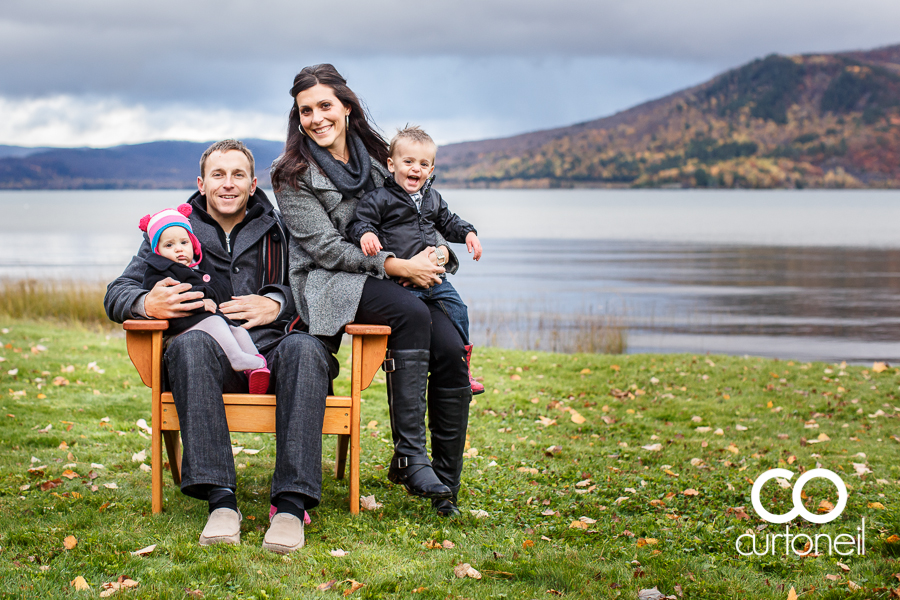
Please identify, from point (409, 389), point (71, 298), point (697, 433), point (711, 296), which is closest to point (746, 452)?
point (697, 433)

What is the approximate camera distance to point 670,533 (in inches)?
146

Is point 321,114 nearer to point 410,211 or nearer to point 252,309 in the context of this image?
point 410,211

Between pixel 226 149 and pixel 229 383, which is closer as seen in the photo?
pixel 229 383

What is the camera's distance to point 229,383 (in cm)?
362

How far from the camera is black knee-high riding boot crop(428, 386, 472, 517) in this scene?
3.89 meters

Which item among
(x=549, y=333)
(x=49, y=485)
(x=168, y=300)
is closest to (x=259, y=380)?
(x=168, y=300)

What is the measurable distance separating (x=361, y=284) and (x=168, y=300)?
0.89 m

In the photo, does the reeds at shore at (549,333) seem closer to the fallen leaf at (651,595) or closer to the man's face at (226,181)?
the man's face at (226,181)

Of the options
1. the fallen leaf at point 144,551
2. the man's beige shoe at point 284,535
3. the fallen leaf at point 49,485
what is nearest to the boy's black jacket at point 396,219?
the man's beige shoe at point 284,535

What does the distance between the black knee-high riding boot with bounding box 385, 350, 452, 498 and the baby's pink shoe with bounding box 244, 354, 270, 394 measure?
0.57 m

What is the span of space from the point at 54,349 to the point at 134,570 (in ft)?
21.6

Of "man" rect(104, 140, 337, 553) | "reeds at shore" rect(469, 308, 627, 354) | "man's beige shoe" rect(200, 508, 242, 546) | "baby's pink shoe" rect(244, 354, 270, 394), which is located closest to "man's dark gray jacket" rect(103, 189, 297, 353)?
"man" rect(104, 140, 337, 553)

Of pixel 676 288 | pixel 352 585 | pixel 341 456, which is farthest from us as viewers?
pixel 676 288

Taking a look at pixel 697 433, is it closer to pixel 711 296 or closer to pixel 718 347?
pixel 718 347
